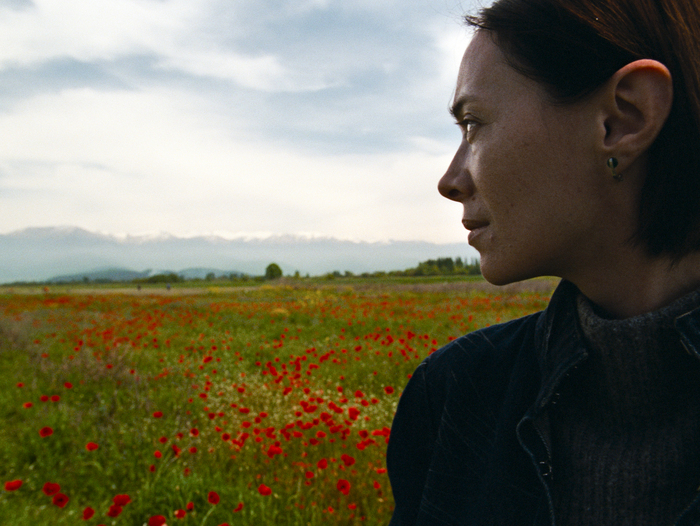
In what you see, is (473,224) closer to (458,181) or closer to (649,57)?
(458,181)

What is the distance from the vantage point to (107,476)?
3.10 metres

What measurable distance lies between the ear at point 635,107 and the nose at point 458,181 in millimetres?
294

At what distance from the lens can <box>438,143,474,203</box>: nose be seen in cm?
101

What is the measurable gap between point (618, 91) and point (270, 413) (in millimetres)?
4038

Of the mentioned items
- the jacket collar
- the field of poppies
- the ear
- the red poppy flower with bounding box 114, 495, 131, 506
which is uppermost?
the ear

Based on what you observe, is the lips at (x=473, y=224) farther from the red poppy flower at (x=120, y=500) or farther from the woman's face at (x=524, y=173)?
the red poppy flower at (x=120, y=500)

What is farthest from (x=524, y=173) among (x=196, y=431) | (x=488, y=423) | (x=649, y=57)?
(x=196, y=431)

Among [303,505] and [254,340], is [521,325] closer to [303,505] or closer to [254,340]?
[303,505]

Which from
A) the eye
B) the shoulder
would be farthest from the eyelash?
the shoulder

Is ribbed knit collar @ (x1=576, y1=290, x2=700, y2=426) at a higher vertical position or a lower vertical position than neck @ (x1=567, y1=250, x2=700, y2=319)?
lower

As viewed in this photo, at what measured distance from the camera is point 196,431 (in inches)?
121

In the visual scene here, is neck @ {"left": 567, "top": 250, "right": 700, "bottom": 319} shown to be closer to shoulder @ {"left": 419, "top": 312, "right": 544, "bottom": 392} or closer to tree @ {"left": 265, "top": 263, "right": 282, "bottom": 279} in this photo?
shoulder @ {"left": 419, "top": 312, "right": 544, "bottom": 392}

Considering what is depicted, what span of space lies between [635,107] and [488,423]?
790mm

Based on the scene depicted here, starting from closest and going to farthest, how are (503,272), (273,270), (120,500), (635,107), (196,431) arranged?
(635,107), (503,272), (120,500), (196,431), (273,270)
